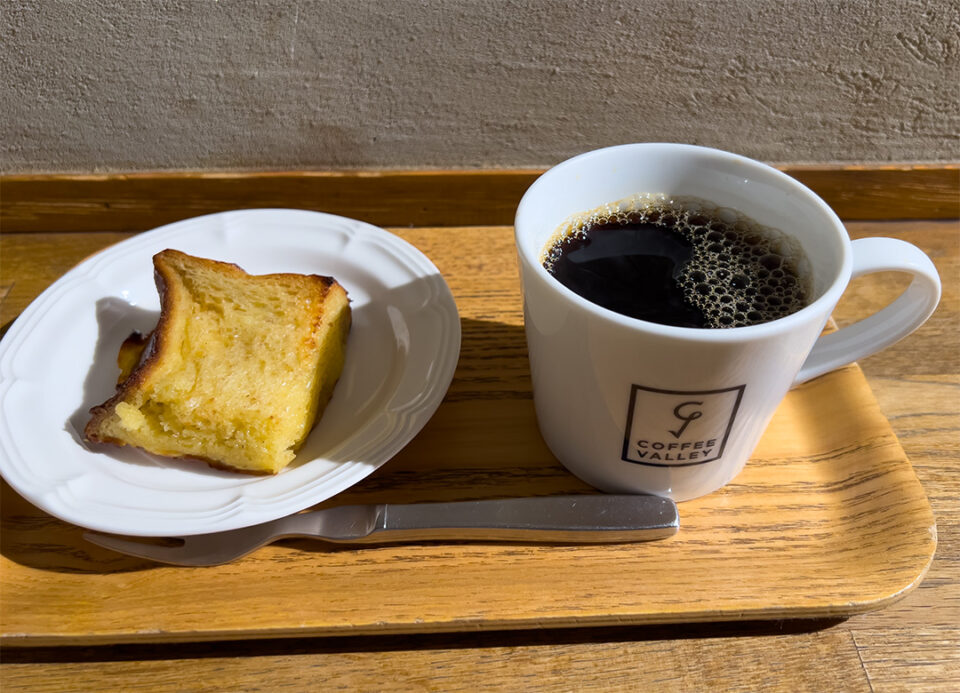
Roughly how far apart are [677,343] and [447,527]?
272 mm

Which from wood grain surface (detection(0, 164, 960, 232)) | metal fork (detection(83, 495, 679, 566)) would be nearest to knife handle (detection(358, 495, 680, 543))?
metal fork (detection(83, 495, 679, 566))

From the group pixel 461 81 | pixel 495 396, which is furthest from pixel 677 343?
pixel 461 81

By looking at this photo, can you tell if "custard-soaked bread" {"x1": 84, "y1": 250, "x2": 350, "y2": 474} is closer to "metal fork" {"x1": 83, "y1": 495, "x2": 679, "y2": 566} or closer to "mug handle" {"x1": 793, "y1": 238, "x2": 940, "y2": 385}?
"metal fork" {"x1": 83, "y1": 495, "x2": 679, "y2": 566}

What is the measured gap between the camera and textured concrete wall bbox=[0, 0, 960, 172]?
0.93 m

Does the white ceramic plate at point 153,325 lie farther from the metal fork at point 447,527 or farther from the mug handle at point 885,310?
the mug handle at point 885,310

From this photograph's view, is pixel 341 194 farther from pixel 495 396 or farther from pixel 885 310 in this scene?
pixel 885 310

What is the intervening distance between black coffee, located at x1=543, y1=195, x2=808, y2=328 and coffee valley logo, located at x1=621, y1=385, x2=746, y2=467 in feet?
0.25

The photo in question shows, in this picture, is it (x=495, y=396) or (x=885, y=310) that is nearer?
(x=885, y=310)

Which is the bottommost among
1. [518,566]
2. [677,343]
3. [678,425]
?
[518,566]

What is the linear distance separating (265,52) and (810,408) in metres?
0.81

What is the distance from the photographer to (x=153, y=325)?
87 centimetres

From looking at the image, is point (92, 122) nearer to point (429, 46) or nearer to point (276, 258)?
point (276, 258)

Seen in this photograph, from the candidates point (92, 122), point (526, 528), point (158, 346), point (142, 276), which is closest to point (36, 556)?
point (158, 346)

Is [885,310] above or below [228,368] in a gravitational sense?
above
